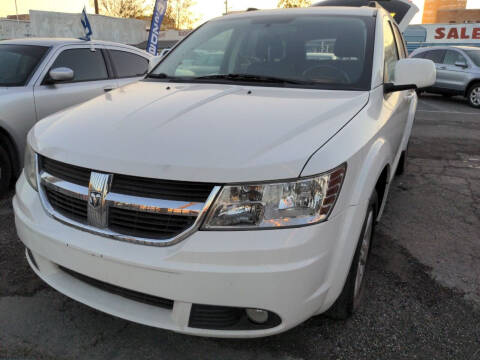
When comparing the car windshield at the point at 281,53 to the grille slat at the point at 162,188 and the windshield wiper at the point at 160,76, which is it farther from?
the grille slat at the point at 162,188

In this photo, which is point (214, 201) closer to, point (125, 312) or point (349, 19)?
point (125, 312)

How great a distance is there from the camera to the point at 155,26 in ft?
43.2

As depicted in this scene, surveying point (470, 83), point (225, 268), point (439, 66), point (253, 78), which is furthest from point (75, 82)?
point (439, 66)

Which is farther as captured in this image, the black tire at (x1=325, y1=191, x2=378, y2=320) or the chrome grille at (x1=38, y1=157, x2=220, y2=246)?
the black tire at (x1=325, y1=191, x2=378, y2=320)

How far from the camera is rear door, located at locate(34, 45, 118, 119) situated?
4344 mm

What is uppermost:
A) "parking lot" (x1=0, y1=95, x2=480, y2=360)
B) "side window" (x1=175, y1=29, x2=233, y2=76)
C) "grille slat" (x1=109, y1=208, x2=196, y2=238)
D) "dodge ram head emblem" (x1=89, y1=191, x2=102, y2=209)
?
"side window" (x1=175, y1=29, x2=233, y2=76)

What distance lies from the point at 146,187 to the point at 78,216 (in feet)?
1.35

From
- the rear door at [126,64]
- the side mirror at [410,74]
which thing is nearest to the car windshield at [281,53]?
the side mirror at [410,74]

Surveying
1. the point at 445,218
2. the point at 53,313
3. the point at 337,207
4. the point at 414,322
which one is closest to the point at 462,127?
the point at 445,218

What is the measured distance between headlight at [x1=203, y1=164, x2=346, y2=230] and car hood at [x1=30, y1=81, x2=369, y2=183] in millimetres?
55

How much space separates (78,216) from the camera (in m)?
1.90

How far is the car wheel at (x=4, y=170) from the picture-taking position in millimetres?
3979

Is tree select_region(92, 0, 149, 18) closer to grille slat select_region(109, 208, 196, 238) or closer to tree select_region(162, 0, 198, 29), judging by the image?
tree select_region(162, 0, 198, 29)

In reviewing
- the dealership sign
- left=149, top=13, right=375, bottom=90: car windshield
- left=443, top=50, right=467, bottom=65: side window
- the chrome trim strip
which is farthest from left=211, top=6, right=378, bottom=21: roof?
the dealership sign
